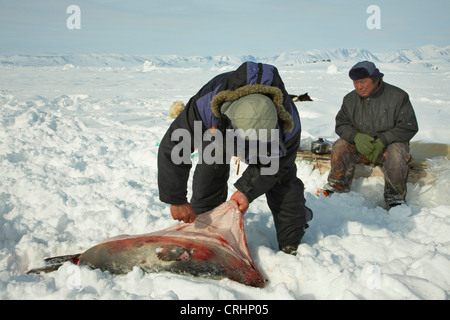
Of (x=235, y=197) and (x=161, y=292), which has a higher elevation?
(x=235, y=197)

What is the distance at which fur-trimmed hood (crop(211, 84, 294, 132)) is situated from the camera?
73.4 inches

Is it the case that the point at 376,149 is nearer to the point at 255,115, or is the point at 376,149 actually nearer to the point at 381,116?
the point at 381,116

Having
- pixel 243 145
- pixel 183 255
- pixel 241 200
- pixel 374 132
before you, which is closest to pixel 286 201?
pixel 241 200

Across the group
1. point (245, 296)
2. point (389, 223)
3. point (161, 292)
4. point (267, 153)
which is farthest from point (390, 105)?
point (161, 292)

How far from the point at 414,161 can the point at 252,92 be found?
10.2 ft

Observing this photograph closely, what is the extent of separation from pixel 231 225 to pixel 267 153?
558 mm

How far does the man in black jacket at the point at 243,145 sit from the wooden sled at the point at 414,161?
174 cm

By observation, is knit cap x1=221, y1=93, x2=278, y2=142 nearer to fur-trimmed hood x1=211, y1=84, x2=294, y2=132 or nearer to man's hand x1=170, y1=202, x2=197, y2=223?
fur-trimmed hood x1=211, y1=84, x2=294, y2=132

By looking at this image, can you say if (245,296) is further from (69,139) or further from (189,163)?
(69,139)

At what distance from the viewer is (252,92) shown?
186 cm

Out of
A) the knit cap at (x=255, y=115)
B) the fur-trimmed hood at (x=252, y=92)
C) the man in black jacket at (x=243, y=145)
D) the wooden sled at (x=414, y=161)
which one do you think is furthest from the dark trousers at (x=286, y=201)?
the wooden sled at (x=414, y=161)

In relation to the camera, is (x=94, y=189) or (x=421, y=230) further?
(x=94, y=189)

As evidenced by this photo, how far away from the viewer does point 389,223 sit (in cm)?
297

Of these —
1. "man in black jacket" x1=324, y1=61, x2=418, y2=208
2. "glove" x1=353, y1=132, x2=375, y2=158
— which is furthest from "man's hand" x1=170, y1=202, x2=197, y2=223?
"glove" x1=353, y1=132, x2=375, y2=158
